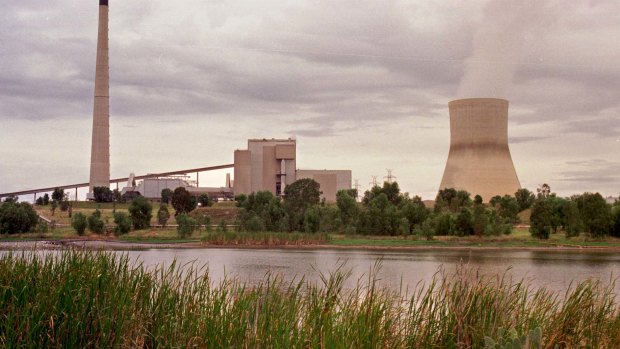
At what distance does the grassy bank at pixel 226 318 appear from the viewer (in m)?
6.02

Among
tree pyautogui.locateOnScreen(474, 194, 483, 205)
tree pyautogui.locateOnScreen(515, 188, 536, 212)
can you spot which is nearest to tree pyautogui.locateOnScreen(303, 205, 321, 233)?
tree pyautogui.locateOnScreen(474, 194, 483, 205)

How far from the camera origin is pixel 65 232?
4819cm

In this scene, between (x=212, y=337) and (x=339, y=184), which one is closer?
(x=212, y=337)

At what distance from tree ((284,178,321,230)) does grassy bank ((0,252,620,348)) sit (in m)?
42.0

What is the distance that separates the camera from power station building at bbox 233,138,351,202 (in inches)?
3014

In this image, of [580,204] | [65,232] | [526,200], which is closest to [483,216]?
[580,204]

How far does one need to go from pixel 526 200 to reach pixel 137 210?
109 ft

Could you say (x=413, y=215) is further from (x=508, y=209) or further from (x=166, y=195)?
(x=166, y=195)

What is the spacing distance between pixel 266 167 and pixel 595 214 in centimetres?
4095

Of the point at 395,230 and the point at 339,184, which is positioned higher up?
the point at 339,184

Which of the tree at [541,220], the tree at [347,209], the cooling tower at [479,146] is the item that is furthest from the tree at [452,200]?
the tree at [541,220]

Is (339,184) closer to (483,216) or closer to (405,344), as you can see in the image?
(483,216)

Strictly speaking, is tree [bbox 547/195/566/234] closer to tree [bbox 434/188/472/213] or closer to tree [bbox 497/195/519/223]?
tree [bbox 497/195/519/223]

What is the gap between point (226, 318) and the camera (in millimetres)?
6410
